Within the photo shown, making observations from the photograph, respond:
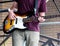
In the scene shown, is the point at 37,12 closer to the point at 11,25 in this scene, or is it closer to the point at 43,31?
the point at 11,25

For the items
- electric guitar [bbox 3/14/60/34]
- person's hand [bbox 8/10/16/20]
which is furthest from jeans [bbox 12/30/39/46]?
person's hand [bbox 8/10/16/20]

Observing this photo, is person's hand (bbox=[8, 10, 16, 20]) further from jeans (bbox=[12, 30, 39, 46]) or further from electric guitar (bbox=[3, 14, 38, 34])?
Answer: jeans (bbox=[12, 30, 39, 46])

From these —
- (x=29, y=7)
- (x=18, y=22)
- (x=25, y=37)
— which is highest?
(x=29, y=7)

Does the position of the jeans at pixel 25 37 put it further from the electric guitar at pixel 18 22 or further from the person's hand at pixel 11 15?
the person's hand at pixel 11 15

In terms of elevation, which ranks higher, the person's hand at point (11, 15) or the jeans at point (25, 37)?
the person's hand at point (11, 15)

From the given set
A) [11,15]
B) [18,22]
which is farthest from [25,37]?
[11,15]

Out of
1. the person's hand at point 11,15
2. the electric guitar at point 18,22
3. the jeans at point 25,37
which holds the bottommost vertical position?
the jeans at point 25,37

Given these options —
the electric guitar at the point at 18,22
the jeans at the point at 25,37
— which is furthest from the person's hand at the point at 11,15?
the jeans at the point at 25,37

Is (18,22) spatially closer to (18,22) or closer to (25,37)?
(18,22)

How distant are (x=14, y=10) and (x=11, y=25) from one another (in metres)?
0.17

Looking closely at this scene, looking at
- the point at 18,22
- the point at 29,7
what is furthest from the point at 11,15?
the point at 29,7

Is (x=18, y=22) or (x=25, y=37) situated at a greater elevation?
(x=18, y=22)

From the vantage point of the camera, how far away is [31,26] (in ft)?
8.82

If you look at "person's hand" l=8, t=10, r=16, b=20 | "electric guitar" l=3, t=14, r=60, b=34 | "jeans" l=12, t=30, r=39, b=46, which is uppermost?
"person's hand" l=8, t=10, r=16, b=20
